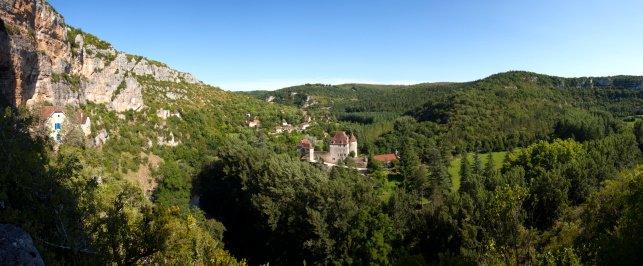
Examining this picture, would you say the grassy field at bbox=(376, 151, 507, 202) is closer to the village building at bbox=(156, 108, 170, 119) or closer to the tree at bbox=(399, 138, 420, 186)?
the tree at bbox=(399, 138, 420, 186)

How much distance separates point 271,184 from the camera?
2562 cm

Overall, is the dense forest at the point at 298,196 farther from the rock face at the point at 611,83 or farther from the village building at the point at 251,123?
the rock face at the point at 611,83

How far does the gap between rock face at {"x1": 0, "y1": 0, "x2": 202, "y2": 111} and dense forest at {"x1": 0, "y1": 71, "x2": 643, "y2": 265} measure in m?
2.17

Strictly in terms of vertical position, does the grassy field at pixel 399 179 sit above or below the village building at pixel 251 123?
below

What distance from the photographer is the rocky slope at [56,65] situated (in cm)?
1811

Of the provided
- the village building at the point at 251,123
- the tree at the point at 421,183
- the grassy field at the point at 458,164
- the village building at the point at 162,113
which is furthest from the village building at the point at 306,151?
the village building at the point at 162,113

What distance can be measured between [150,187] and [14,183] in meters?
24.0

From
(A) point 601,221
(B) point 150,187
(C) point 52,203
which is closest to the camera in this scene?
(C) point 52,203

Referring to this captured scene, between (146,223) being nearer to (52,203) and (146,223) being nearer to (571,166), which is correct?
(52,203)

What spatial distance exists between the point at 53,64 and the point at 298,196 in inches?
1008

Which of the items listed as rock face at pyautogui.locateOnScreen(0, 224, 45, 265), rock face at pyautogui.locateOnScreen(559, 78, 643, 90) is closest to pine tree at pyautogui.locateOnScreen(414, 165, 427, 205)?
rock face at pyautogui.locateOnScreen(0, 224, 45, 265)

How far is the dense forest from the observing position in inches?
353

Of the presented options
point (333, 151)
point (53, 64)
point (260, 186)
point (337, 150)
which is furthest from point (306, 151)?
point (53, 64)

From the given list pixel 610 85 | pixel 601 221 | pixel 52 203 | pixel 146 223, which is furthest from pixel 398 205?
pixel 610 85
